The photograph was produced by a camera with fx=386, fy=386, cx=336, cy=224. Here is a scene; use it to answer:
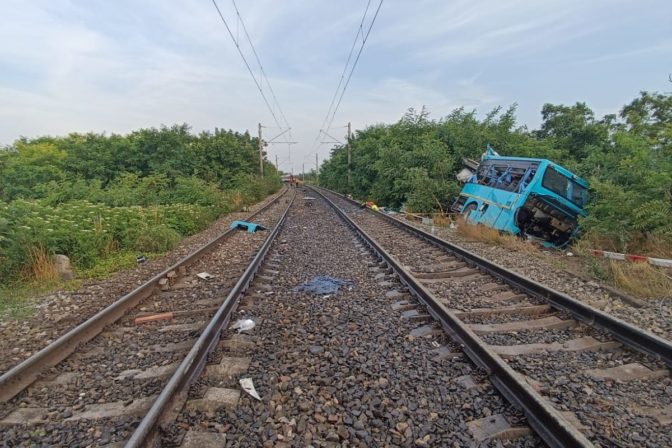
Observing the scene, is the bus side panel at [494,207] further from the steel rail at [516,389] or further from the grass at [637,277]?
the steel rail at [516,389]

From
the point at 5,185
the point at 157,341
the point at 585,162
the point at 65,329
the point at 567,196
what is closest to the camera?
the point at 157,341

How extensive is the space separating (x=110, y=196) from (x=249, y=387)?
39.5 feet

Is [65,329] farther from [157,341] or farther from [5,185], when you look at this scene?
[5,185]

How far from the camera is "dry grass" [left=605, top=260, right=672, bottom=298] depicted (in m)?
5.11

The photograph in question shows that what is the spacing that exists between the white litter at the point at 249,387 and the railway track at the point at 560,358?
1666 mm

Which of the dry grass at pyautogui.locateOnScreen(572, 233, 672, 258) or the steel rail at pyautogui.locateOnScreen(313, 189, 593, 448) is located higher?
the dry grass at pyautogui.locateOnScreen(572, 233, 672, 258)

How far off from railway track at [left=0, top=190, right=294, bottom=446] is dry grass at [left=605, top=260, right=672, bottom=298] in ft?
17.4

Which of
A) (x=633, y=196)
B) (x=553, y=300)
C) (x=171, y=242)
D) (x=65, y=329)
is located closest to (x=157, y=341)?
(x=65, y=329)

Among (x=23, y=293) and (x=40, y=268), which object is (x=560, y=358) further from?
(x=40, y=268)

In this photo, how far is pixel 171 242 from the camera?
9133mm

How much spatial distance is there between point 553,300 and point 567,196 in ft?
23.6

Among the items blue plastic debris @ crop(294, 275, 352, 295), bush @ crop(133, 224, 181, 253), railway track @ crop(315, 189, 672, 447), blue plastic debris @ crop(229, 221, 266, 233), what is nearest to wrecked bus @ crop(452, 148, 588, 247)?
railway track @ crop(315, 189, 672, 447)

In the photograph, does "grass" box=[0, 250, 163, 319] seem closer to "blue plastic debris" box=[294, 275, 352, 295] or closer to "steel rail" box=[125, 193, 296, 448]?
"steel rail" box=[125, 193, 296, 448]

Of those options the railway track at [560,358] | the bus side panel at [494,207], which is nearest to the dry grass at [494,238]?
the bus side panel at [494,207]
